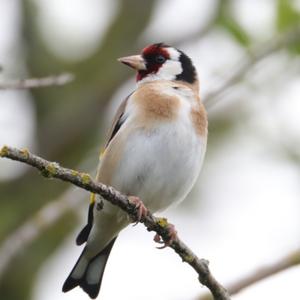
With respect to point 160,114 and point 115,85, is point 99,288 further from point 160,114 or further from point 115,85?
point 115,85

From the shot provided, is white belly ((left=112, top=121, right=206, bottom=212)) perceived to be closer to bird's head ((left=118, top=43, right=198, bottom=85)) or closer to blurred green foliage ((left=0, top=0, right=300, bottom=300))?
bird's head ((left=118, top=43, right=198, bottom=85))

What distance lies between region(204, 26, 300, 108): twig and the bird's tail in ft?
3.61

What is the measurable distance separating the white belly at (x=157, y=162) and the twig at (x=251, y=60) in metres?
0.73

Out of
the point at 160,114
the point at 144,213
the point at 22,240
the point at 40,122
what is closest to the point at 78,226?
the point at 40,122

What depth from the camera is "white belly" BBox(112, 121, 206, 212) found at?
5180mm

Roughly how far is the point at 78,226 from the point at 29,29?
168 centimetres

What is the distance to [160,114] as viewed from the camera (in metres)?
5.28

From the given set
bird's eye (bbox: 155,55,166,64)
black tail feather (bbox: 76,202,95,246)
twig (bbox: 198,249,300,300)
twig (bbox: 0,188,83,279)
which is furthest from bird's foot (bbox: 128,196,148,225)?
bird's eye (bbox: 155,55,166,64)

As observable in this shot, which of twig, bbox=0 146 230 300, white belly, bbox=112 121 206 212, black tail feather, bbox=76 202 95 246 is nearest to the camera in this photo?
twig, bbox=0 146 230 300

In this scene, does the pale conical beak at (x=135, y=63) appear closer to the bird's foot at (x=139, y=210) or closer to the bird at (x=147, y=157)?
the bird at (x=147, y=157)

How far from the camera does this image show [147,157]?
5.17 m

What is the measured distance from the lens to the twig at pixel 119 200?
375 centimetres

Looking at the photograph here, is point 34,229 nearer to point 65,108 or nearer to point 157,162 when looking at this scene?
point 157,162

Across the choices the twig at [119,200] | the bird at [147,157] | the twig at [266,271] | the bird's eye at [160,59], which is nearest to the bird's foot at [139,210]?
the twig at [119,200]
